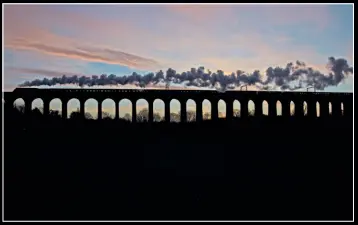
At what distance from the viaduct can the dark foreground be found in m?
17.2

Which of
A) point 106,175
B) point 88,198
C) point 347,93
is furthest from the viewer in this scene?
point 347,93

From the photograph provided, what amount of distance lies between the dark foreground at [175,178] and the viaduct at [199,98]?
17200mm

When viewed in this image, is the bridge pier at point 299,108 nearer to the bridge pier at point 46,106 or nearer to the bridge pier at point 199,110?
the bridge pier at point 199,110

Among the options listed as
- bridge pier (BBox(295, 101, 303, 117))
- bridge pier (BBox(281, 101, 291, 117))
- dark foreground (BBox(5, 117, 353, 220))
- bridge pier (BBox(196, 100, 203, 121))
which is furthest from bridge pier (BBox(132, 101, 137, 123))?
bridge pier (BBox(295, 101, 303, 117))

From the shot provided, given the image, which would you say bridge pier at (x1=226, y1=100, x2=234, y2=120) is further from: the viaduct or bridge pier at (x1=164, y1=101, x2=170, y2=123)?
bridge pier at (x1=164, y1=101, x2=170, y2=123)

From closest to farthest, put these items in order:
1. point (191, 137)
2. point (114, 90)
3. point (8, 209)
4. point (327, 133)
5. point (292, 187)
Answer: point (8, 209), point (292, 187), point (191, 137), point (327, 133), point (114, 90)

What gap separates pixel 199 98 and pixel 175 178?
110 ft

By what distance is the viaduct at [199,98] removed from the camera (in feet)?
152

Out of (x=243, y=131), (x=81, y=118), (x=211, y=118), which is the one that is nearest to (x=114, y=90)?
(x=81, y=118)

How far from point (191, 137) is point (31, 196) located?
16.4m

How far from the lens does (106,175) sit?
61.0 feet

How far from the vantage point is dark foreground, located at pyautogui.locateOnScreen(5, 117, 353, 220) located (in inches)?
572

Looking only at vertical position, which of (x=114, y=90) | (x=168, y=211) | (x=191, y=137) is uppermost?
(x=114, y=90)

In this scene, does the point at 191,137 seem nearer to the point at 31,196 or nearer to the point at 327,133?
the point at 327,133
